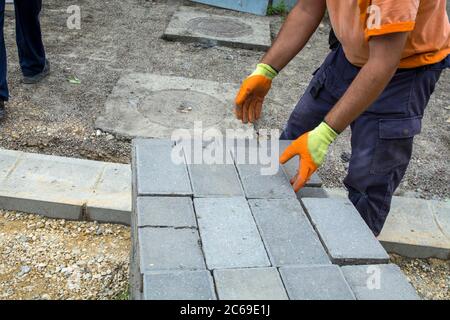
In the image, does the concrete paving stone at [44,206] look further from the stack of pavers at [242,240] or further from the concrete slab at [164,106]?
the stack of pavers at [242,240]

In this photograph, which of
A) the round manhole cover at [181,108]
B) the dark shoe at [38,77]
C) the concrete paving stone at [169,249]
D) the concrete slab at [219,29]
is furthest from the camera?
the concrete slab at [219,29]

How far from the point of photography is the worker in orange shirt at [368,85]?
2.02 m

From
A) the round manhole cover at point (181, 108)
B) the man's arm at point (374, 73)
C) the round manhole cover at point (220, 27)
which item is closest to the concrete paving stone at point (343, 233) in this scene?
the man's arm at point (374, 73)

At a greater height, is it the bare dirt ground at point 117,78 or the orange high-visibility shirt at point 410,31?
the orange high-visibility shirt at point 410,31

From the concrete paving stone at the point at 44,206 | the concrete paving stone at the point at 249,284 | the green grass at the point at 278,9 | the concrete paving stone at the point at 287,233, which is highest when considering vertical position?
the concrete paving stone at the point at 287,233

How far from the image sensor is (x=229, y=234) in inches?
70.0

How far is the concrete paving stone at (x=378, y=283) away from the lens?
1587mm

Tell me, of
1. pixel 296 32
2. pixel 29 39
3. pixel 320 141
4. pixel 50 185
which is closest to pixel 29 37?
pixel 29 39

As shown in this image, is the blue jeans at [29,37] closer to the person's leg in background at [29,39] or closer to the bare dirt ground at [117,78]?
the person's leg in background at [29,39]

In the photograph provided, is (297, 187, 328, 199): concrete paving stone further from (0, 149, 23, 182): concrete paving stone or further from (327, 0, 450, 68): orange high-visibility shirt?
(0, 149, 23, 182): concrete paving stone

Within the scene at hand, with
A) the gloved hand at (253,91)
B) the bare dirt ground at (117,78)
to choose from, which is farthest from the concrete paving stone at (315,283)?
the bare dirt ground at (117,78)

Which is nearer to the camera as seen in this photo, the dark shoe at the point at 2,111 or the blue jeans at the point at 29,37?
the dark shoe at the point at 2,111

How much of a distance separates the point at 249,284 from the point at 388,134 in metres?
1.18

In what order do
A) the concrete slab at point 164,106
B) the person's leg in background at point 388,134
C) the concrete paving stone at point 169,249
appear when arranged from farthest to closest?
1. the concrete slab at point 164,106
2. the person's leg in background at point 388,134
3. the concrete paving stone at point 169,249
